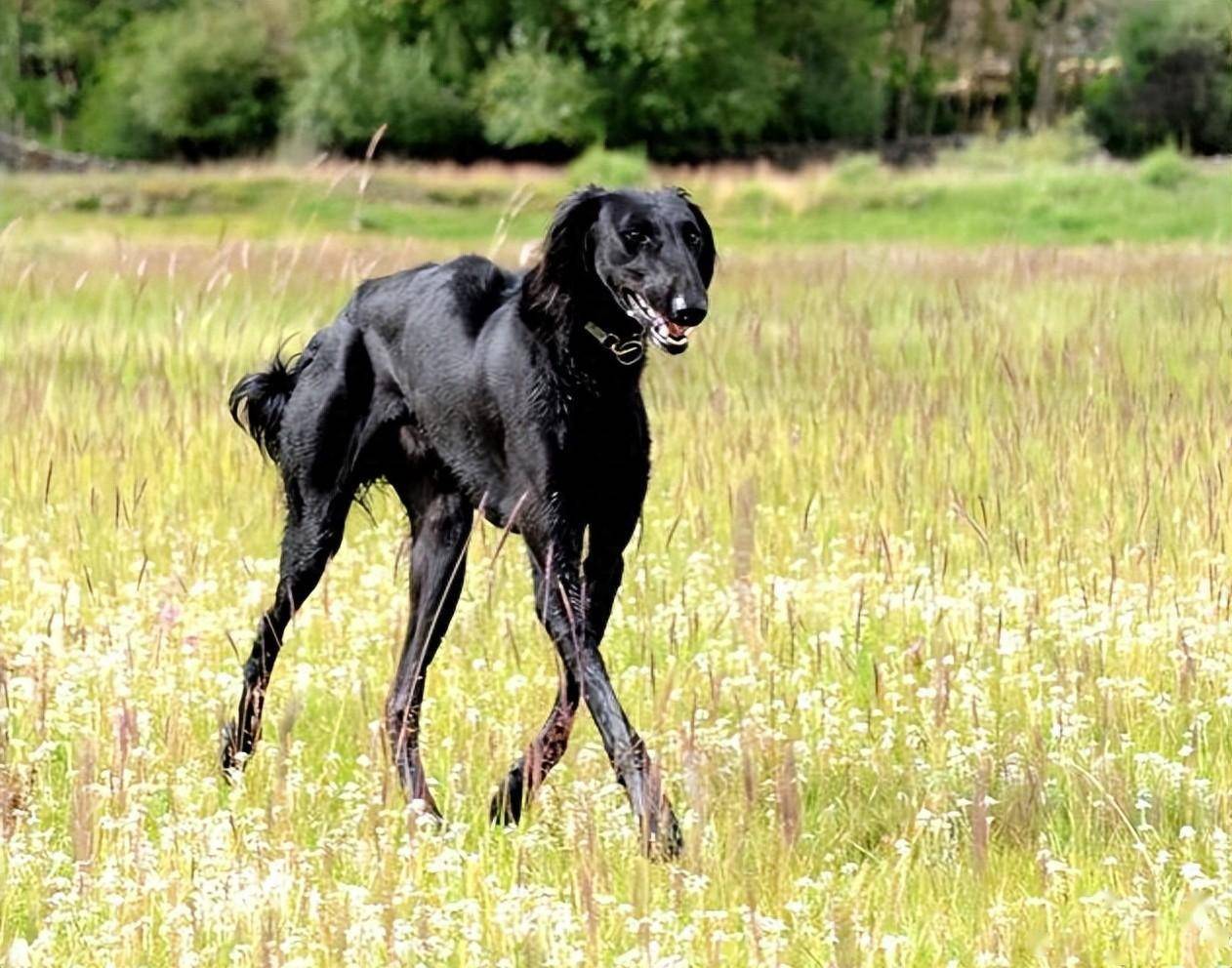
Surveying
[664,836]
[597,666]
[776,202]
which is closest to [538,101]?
[776,202]

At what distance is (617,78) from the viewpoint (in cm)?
4597

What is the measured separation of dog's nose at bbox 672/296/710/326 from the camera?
12.7 feet

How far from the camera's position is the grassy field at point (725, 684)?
3346mm

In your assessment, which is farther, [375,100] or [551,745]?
[375,100]

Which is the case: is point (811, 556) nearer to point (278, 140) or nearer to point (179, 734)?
point (179, 734)

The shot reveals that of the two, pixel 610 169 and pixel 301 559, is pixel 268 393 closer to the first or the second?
pixel 301 559

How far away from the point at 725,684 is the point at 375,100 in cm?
4177

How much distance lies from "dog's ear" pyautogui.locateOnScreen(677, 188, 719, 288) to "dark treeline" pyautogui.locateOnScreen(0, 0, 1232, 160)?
39188mm

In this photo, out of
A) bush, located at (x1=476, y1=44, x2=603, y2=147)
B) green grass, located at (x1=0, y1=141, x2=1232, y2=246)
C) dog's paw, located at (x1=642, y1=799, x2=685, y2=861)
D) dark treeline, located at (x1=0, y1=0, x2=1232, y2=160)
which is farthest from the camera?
dark treeline, located at (x1=0, y1=0, x2=1232, y2=160)

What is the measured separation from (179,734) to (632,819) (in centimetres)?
111

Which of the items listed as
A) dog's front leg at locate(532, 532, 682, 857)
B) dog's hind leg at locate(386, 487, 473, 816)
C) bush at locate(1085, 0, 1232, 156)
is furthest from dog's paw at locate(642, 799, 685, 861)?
bush at locate(1085, 0, 1232, 156)

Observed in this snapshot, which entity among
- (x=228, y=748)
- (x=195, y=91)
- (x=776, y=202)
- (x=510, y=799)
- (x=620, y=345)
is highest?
(x=620, y=345)

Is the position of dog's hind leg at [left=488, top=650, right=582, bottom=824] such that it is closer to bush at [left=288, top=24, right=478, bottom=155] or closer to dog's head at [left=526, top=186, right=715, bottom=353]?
dog's head at [left=526, top=186, right=715, bottom=353]

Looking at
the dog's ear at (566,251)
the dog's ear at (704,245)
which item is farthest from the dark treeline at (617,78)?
the dog's ear at (566,251)
